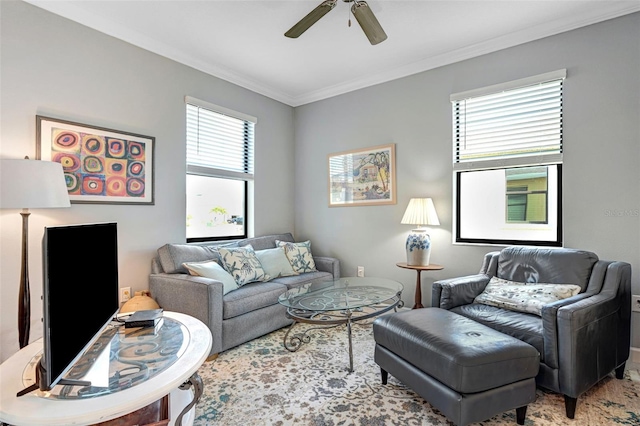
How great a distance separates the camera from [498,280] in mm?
2564

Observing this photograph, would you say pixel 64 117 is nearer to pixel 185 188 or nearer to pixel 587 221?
pixel 185 188

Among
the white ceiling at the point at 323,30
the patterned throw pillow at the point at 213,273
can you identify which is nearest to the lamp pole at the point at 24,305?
the patterned throw pillow at the point at 213,273

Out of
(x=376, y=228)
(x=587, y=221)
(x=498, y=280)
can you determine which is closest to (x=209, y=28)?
(x=376, y=228)

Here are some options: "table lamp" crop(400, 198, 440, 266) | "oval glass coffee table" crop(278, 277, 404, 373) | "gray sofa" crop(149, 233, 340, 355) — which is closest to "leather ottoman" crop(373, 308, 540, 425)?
"oval glass coffee table" crop(278, 277, 404, 373)

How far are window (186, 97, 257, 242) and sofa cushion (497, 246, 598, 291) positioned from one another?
2.84 metres

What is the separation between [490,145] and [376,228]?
1.46m

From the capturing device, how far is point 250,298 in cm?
282

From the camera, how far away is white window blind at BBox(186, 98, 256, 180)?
344cm

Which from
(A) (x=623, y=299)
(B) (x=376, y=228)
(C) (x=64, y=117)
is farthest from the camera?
(B) (x=376, y=228)

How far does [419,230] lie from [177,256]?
2.34 metres

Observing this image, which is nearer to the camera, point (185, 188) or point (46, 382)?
point (46, 382)

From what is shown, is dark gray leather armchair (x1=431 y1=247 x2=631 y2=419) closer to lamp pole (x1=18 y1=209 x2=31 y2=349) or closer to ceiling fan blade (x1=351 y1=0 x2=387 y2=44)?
ceiling fan blade (x1=351 y1=0 x2=387 y2=44)

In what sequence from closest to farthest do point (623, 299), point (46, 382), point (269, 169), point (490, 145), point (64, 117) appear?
point (46, 382)
point (623, 299)
point (64, 117)
point (490, 145)
point (269, 169)

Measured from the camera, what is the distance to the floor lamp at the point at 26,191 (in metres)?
1.88
